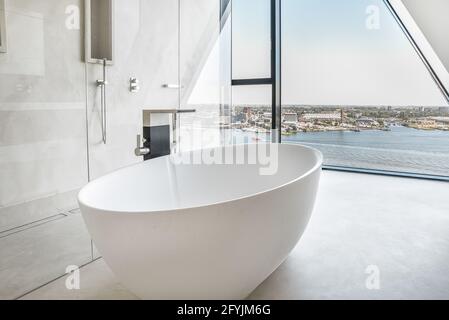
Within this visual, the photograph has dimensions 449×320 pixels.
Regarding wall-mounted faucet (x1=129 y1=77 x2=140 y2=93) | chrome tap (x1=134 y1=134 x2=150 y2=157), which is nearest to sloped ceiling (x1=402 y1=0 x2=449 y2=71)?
wall-mounted faucet (x1=129 y1=77 x2=140 y2=93)

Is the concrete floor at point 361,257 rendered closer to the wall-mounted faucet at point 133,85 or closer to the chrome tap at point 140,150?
the chrome tap at point 140,150

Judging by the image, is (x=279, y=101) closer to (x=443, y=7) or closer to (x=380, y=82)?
(x=380, y=82)

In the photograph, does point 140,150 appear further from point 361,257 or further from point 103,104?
point 361,257

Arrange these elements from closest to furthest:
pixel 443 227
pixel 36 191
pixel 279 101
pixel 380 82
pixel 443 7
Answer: pixel 36 191 → pixel 443 227 → pixel 443 7 → pixel 380 82 → pixel 279 101

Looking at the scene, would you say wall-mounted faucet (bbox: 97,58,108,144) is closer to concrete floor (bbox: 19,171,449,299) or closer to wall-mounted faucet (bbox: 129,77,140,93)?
wall-mounted faucet (bbox: 129,77,140,93)

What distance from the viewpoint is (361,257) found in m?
2.44

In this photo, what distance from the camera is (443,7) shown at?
3.36 m

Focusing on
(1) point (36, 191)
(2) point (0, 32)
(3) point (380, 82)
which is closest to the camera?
(2) point (0, 32)

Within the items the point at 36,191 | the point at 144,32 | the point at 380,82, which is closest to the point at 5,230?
the point at 36,191

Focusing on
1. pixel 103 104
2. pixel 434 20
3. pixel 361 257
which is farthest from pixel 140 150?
pixel 434 20

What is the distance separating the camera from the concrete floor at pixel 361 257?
6.49 ft

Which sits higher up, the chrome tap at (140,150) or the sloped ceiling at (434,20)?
the sloped ceiling at (434,20)

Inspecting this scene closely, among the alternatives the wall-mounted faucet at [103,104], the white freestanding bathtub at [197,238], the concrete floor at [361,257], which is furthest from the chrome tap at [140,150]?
the concrete floor at [361,257]

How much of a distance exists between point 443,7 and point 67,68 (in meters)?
3.25
